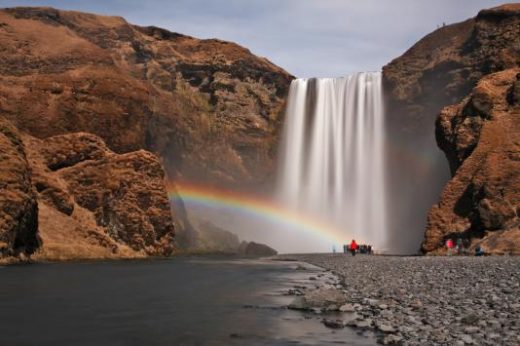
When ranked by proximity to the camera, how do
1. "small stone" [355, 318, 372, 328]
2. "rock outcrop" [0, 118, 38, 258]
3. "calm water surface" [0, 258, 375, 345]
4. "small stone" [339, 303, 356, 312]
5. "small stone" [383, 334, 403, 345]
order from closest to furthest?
"small stone" [383, 334, 403, 345], "calm water surface" [0, 258, 375, 345], "small stone" [355, 318, 372, 328], "small stone" [339, 303, 356, 312], "rock outcrop" [0, 118, 38, 258]

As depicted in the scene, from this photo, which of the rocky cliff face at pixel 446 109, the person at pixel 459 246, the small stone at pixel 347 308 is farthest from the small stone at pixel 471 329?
the rocky cliff face at pixel 446 109

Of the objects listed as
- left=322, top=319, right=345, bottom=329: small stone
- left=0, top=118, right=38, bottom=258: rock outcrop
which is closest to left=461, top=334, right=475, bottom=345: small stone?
left=322, top=319, right=345, bottom=329: small stone

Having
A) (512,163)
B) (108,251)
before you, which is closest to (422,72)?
(512,163)

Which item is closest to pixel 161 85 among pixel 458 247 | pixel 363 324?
pixel 458 247

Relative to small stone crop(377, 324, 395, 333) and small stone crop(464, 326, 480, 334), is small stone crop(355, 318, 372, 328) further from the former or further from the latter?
small stone crop(464, 326, 480, 334)

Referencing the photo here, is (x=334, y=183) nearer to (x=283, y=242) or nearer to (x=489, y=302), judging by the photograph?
(x=283, y=242)

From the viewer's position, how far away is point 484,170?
4297 centimetres

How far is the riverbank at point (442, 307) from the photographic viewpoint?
10.5 metres

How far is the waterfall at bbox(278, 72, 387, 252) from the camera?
84.6 metres

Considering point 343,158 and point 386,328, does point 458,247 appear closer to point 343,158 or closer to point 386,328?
point 386,328

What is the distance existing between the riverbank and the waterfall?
2388 inches

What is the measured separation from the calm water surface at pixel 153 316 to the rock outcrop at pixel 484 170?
80.4 ft

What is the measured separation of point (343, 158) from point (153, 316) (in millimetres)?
73456

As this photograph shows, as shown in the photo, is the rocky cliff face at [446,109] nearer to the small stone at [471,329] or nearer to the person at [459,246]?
the person at [459,246]
